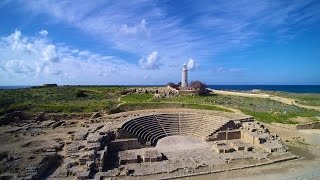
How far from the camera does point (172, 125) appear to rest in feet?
104

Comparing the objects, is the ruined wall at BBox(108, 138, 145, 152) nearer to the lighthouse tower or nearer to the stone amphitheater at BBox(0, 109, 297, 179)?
the stone amphitheater at BBox(0, 109, 297, 179)

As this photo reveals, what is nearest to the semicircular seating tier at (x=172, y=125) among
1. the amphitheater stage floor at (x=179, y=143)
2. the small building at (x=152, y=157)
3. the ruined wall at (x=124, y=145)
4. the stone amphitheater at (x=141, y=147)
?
the stone amphitheater at (x=141, y=147)

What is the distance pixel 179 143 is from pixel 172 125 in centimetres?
470

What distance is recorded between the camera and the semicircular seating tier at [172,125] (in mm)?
28547

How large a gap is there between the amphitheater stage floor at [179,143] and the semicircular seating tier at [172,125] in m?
0.76

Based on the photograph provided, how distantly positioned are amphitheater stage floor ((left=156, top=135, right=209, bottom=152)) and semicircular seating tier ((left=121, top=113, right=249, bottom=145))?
76 cm

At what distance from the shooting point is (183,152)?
2448 centimetres

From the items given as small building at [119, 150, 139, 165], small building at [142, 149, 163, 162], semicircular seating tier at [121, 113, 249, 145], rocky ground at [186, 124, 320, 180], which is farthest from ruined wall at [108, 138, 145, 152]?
rocky ground at [186, 124, 320, 180]

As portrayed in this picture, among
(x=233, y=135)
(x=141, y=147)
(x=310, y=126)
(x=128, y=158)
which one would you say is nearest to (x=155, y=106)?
(x=233, y=135)

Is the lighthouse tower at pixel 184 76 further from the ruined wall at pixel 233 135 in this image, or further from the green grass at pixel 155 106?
the ruined wall at pixel 233 135

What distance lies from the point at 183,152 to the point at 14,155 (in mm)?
13905

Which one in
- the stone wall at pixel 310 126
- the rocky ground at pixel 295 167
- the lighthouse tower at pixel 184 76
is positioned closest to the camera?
the rocky ground at pixel 295 167

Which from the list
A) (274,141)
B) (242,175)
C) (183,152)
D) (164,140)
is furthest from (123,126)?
(274,141)

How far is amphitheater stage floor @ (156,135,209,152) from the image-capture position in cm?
2583
